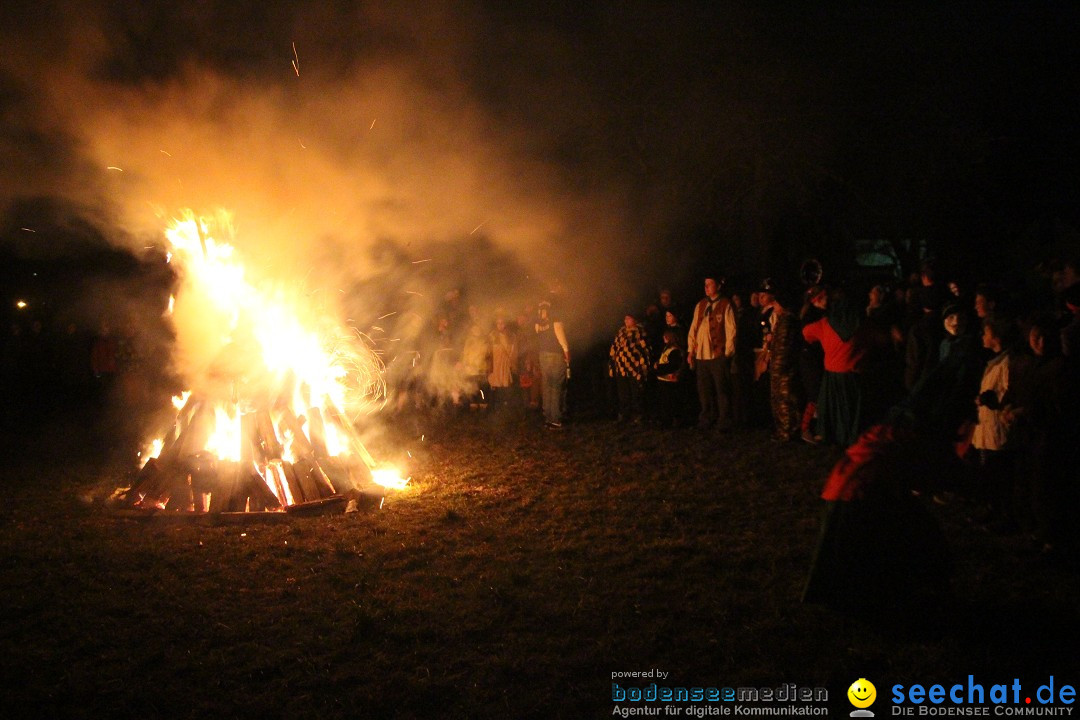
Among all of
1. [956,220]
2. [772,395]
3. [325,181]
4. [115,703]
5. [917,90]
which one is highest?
[917,90]

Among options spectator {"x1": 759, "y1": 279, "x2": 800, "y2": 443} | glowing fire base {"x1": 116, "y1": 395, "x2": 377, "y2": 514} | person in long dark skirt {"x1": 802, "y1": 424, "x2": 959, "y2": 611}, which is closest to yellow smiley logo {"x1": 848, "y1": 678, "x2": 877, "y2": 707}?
person in long dark skirt {"x1": 802, "y1": 424, "x2": 959, "y2": 611}

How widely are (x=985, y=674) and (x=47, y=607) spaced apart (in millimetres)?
5761

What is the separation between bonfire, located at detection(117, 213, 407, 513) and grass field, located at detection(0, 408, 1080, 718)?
0.46 metres

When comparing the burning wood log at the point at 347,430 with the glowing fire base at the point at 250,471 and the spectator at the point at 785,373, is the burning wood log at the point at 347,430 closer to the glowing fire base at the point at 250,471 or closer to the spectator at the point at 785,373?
the glowing fire base at the point at 250,471

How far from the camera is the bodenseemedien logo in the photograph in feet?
11.9

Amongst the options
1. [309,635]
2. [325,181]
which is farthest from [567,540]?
[325,181]

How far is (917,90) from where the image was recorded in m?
16.7

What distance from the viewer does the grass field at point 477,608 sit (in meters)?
3.92

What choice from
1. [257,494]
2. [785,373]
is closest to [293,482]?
[257,494]

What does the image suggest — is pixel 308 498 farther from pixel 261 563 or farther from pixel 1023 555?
Answer: pixel 1023 555

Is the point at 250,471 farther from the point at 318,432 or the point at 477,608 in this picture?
the point at 477,608

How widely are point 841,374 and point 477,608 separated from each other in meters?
5.21

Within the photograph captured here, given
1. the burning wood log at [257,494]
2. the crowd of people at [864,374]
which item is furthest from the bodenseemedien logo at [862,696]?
the burning wood log at [257,494]

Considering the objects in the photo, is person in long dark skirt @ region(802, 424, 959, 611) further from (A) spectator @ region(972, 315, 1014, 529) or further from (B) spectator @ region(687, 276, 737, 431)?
(B) spectator @ region(687, 276, 737, 431)
